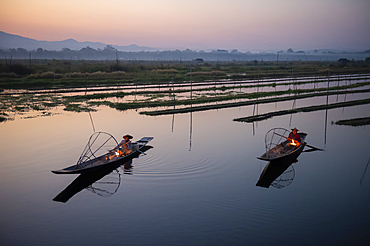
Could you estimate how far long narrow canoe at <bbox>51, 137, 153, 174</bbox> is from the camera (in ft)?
21.4

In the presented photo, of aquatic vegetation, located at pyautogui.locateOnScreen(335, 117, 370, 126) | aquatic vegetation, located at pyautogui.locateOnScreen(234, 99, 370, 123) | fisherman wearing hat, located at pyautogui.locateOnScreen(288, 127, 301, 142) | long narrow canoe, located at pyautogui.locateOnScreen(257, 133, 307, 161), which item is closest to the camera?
long narrow canoe, located at pyautogui.locateOnScreen(257, 133, 307, 161)

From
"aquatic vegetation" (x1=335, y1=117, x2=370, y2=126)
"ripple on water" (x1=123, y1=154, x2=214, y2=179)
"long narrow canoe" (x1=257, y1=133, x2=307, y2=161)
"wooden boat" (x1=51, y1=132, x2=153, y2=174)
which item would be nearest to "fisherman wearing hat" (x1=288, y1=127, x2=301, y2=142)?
"long narrow canoe" (x1=257, y1=133, x2=307, y2=161)

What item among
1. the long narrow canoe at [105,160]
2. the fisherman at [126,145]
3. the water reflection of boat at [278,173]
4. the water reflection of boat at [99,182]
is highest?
the fisherman at [126,145]

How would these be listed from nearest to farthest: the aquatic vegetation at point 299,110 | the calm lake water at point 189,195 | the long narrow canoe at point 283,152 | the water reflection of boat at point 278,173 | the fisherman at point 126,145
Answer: the calm lake water at point 189,195 < the water reflection of boat at point 278,173 < the long narrow canoe at point 283,152 < the fisherman at point 126,145 < the aquatic vegetation at point 299,110

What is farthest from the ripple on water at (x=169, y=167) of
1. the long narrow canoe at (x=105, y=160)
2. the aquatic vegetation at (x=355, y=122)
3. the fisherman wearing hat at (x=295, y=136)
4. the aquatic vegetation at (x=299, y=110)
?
the aquatic vegetation at (x=355, y=122)

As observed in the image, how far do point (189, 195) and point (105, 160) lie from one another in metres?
2.65

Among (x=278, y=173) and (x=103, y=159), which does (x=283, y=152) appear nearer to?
(x=278, y=173)

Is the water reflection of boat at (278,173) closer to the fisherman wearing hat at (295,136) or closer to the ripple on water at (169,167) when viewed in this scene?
the fisherman wearing hat at (295,136)

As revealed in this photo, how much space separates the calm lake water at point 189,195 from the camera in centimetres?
507

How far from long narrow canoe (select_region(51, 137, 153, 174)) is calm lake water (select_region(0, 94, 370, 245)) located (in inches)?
13.4

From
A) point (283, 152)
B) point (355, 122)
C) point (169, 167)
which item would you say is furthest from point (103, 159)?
point (355, 122)

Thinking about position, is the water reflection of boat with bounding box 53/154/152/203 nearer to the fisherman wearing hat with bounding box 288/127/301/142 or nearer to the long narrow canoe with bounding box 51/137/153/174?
the long narrow canoe with bounding box 51/137/153/174

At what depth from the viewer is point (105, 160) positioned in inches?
301

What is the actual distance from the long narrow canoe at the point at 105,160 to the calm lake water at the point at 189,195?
34 centimetres
